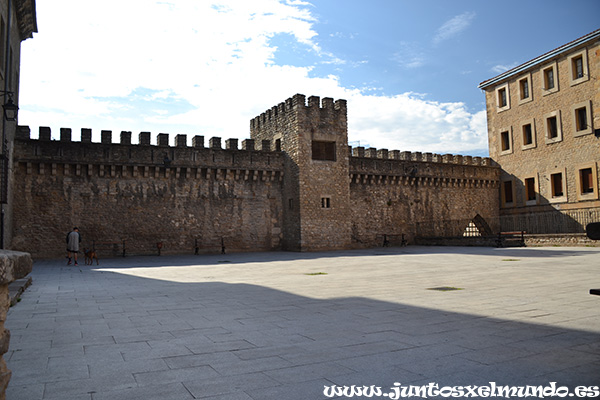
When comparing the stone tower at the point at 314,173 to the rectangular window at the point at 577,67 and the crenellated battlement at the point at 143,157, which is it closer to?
the crenellated battlement at the point at 143,157

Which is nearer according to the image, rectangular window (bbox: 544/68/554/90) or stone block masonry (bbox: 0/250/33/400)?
stone block masonry (bbox: 0/250/33/400)

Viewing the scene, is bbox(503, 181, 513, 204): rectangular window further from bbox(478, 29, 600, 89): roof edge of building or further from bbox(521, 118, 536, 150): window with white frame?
bbox(478, 29, 600, 89): roof edge of building

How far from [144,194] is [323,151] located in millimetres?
9158

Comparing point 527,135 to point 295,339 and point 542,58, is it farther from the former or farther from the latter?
point 295,339

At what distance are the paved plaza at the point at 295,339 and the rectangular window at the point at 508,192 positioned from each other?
76.1 feet

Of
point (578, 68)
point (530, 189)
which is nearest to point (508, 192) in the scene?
point (530, 189)

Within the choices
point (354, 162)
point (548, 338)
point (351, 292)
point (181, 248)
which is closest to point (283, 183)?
point (354, 162)

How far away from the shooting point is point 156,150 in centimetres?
2014

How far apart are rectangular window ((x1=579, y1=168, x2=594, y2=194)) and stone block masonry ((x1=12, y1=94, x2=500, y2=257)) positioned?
→ 794cm

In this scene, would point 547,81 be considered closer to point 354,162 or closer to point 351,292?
point 354,162

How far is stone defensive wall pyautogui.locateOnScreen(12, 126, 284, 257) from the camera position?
17.9 metres

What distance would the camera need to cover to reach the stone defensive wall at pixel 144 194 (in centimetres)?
1792

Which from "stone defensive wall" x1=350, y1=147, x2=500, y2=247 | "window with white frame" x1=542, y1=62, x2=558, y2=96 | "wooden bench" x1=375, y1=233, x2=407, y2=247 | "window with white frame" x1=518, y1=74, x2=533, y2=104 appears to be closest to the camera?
"stone defensive wall" x1=350, y1=147, x2=500, y2=247

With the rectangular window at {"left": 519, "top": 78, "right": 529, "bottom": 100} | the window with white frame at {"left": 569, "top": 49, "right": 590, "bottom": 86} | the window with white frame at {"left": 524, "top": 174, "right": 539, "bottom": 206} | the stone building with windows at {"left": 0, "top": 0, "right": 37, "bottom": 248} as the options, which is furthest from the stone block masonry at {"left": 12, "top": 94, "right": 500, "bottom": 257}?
the window with white frame at {"left": 569, "top": 49, "right": 590, "bottom": 86}
